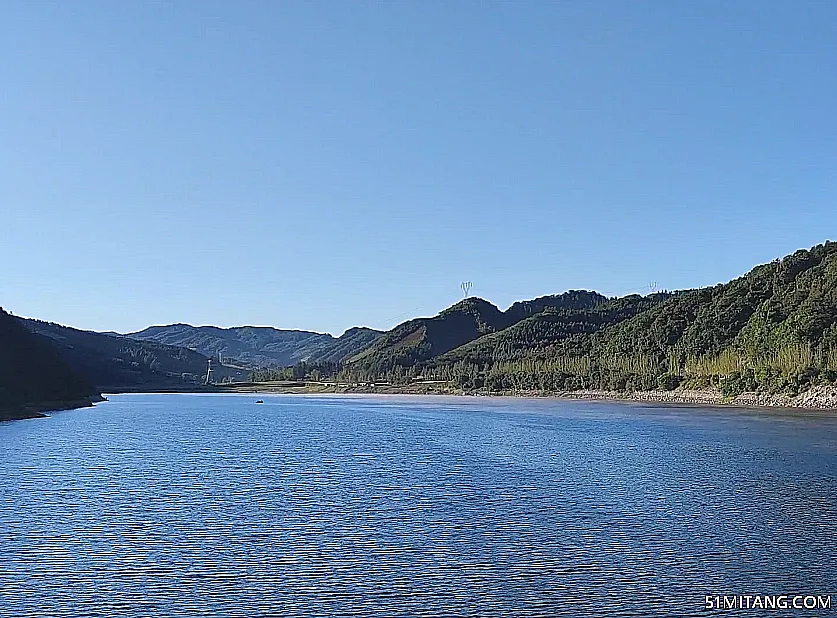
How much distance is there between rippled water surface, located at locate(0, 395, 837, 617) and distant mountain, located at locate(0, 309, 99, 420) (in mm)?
32922

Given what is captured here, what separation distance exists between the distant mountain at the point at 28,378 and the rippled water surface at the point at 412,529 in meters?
32.9

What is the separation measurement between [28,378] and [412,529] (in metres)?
71.2

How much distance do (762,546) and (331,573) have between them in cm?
→ 948

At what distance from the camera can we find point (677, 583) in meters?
17.0

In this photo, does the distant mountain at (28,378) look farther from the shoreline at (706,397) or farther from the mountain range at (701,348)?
the shoreline at (706,397)

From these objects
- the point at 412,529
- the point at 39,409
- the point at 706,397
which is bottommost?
the point at 412,529

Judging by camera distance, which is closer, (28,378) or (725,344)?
(28,378)

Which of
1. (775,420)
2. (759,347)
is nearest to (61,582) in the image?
(775,420)

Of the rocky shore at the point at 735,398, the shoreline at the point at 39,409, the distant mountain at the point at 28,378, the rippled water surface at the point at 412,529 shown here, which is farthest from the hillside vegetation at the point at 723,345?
the distant mountain at the point at 28,378

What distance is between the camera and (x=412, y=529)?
22.7 m

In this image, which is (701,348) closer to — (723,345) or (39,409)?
(723,345)

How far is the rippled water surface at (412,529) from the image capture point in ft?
54.1

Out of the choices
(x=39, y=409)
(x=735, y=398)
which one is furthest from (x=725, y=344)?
(x=39, y=409)

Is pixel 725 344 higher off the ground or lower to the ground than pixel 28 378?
higher
